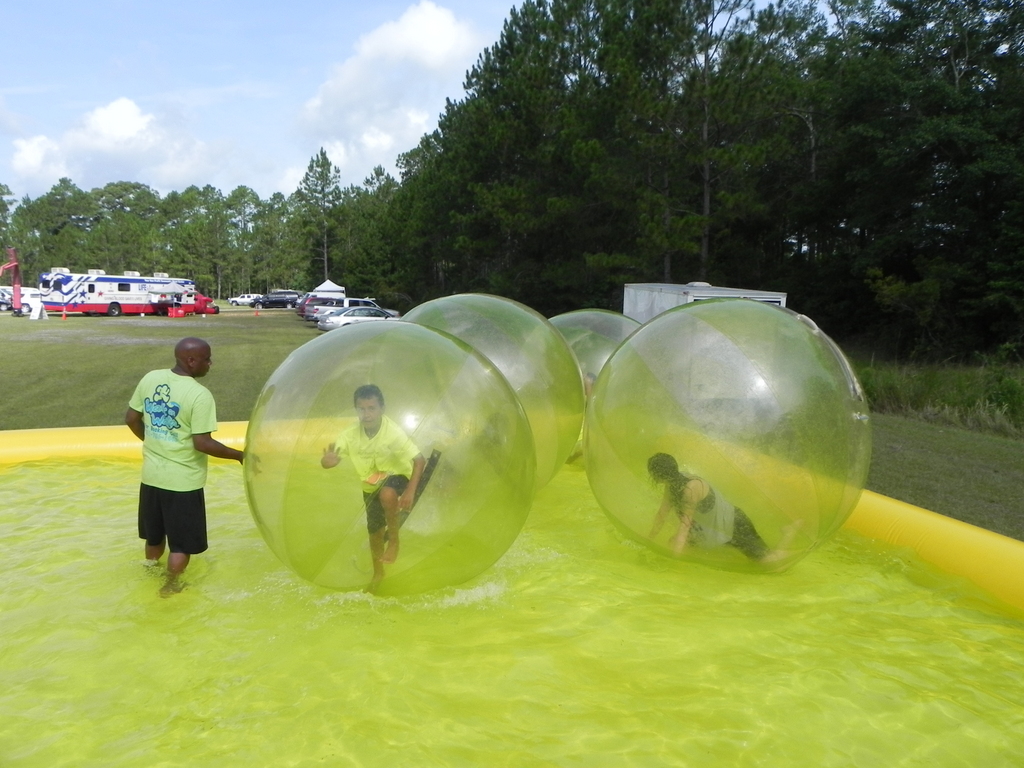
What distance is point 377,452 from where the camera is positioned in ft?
12.4

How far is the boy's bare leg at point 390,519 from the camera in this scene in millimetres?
3813

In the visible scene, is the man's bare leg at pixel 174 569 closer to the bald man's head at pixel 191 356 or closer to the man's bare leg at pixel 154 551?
the man's bare leg at pixel 154 551

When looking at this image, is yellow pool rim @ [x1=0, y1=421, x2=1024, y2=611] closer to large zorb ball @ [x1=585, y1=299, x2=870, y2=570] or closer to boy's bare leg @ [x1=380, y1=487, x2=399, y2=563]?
large zorb ball @ [x1=585, y1=299, x2=870, y2=570]

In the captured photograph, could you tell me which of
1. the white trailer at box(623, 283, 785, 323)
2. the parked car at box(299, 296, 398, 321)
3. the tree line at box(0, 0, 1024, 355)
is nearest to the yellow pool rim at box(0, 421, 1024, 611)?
the white trailer at box(623, 283, 785, 323)

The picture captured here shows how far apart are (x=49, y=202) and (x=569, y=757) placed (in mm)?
121543

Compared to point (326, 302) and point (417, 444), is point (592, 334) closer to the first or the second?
point (417, 444)

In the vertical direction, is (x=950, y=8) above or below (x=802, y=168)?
above

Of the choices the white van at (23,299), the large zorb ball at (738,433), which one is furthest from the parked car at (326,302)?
the large zorb ball at (738,433)

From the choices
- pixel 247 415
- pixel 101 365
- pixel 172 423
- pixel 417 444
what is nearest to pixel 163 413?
pixel 172 423

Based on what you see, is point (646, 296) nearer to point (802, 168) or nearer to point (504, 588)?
point (504, 588)

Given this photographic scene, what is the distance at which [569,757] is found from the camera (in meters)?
3.12

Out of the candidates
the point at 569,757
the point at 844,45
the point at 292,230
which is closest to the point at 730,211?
the point at 844,45

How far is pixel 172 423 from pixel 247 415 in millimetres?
6179

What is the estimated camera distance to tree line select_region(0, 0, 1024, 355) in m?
22.2
